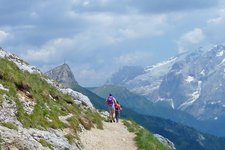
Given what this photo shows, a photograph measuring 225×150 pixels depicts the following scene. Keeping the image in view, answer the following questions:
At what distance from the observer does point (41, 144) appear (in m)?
31.3

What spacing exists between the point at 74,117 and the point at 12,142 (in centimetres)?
1895

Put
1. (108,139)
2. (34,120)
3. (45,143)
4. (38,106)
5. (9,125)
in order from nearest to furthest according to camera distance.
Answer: (9,125), (45,143), (34,120), (38,106), (108,139)

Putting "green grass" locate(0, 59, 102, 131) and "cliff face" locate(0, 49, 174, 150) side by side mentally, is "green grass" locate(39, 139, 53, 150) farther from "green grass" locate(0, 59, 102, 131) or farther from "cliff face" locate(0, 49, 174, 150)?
"green grass" locate(0, 59, 102, 131)

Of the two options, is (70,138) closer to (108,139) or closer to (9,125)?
(9,125)

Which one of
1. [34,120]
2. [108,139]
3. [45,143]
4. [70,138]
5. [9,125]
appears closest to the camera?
[9,125]

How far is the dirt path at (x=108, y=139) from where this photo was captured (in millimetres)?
41844

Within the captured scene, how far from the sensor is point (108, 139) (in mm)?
45656

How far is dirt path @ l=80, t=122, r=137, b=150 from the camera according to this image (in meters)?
41.8

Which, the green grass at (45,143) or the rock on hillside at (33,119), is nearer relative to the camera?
the rock on hillside at (33,119)

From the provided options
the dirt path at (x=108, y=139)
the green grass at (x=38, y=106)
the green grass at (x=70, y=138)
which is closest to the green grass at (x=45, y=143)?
the green grass at (x=38, y=106)

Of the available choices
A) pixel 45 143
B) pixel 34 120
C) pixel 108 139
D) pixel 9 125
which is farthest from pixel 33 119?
pixel 108 139

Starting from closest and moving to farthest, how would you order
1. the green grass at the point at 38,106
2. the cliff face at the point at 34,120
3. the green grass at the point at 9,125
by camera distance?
the cliff face at the point at 34,120 < the green grass at the point at 9,125 < the green grass at the point at 38,106

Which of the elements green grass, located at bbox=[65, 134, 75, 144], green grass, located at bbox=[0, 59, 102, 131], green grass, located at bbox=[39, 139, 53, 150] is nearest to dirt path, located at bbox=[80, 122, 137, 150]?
green grass, located at bbox=[0, 59, 102, 131]

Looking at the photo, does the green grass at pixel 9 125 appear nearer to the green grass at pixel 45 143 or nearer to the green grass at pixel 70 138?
the green grass at pixel 45 143
